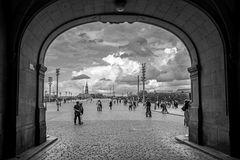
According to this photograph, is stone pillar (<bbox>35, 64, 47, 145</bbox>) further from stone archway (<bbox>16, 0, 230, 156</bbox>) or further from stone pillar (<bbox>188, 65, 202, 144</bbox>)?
stone pillar (<bbox>188, 65, 202, 144</bbox>)

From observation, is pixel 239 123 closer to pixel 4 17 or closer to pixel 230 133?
pixel 230 133

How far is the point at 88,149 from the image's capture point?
9.01 metres

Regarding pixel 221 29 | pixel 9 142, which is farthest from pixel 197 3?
pixel 9 142

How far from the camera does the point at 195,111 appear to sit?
10.0m

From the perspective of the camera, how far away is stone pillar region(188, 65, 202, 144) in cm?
968

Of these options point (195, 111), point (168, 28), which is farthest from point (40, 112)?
point (168, 28)

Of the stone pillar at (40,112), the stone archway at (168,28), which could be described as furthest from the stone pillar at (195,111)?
the stone pillar at (40,112)

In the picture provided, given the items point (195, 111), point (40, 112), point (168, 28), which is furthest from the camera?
point (168, 28)

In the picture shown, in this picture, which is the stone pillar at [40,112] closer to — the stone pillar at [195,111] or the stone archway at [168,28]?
the stone archway at [168,28]

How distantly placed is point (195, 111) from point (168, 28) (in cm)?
A: 370

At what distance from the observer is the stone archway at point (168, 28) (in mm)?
8117

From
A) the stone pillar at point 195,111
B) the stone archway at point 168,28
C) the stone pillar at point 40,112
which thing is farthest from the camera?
the stone pillar at point 195,111

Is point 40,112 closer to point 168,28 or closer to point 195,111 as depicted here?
point 195,111

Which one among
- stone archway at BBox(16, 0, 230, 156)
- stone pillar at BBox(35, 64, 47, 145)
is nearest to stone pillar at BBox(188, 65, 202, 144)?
stone archway at BBox(16, 0, 230, 156)
